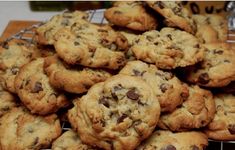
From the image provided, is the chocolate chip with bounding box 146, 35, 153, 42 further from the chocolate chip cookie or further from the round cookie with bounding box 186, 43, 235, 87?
the chocolate chip cookie

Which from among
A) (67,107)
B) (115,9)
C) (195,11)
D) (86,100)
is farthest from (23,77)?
(195,11)

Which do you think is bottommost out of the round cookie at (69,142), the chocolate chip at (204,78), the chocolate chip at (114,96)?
the round cookie at (69,142)

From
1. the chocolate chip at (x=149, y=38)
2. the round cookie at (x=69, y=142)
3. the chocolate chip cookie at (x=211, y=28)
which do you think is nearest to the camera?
the round cookie at (x=69, y=142)

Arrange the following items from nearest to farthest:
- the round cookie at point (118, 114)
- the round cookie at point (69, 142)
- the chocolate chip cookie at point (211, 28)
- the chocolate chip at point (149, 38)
Answer: the round cookie at point (118, 114)
the round cookie at point (69, 142)
the chocolate chip at point (149, 38)
the chocolate chip cookie at point (211, 28)

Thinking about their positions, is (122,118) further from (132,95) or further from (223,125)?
(223,125)

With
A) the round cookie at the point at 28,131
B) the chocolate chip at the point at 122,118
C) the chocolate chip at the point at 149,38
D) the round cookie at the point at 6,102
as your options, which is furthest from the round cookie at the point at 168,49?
the round cookie at the point at 6,102

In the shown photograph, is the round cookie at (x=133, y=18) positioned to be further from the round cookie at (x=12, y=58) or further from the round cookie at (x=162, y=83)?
the round cookie at (x=12, y=58)
